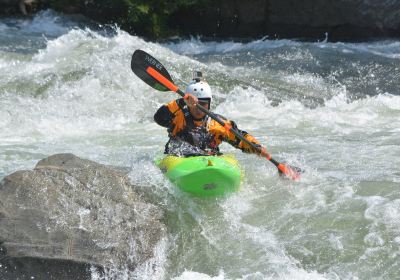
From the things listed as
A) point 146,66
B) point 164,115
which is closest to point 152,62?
point 146,66

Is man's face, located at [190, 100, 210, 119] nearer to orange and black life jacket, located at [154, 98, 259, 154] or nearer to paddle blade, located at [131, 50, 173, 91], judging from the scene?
orange and black life jacket, located at [154, 98, 259, 154]

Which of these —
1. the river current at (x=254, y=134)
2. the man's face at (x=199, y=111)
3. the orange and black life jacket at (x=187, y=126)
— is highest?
the man's face at (x=199, y=111)

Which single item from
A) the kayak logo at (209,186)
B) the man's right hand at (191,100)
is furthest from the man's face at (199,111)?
the kayak logo at (209,186)

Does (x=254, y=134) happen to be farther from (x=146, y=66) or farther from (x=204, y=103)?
(x=204, y=103)

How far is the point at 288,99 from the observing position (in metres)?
9.80

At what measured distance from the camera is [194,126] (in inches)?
230

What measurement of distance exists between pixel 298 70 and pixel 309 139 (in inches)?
152

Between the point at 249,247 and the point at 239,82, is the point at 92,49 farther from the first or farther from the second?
the point at 249,247

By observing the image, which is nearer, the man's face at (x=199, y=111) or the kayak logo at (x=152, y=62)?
the man's face at (x=199, y=111)

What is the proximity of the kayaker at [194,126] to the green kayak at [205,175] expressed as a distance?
0.48 metres

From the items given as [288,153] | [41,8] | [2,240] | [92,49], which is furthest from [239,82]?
[41,8]

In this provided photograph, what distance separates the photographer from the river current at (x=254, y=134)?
14.9 feet

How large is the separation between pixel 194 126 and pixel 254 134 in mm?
2464

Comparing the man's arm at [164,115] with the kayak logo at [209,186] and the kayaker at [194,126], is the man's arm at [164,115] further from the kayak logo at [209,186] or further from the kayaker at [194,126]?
the kayak logo at [209,186]
